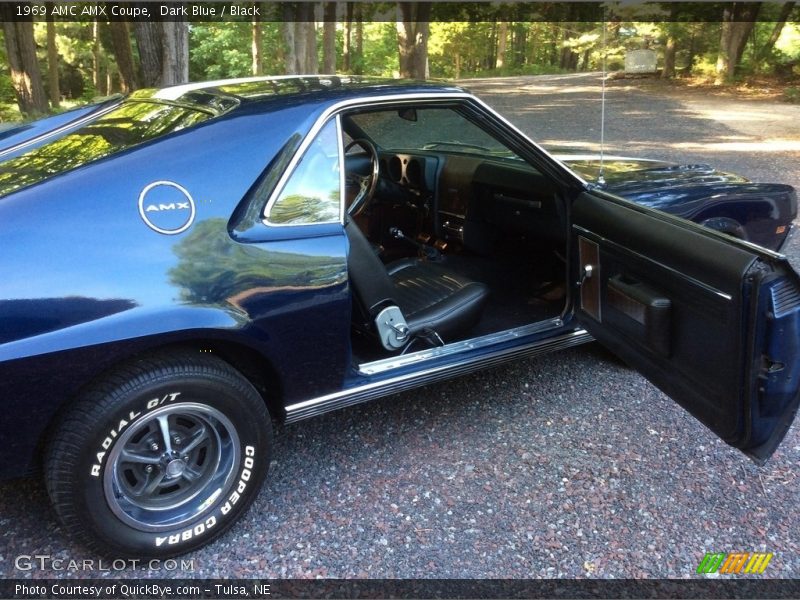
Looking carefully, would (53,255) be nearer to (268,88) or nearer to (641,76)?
(268,88)

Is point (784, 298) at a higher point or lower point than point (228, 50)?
lower

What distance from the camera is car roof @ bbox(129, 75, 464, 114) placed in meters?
2.54

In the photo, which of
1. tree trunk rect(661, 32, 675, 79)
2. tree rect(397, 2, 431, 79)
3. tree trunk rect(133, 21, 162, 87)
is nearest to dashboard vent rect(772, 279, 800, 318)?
tree trunk rect(133, 21, 162, 87)

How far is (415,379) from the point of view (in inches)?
108

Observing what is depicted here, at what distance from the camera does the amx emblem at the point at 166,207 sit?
2.10 m

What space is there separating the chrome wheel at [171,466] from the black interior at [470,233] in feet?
3.81

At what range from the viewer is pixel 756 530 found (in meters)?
2.45

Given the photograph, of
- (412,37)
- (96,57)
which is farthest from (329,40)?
(96,57)

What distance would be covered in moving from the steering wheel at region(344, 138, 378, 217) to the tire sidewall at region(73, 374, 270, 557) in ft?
3.66

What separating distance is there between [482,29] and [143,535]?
47.2m

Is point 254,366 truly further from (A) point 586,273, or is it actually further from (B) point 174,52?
(B) point 174,52

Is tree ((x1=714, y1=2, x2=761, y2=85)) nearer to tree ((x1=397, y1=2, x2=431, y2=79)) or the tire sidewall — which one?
tree ((x1=397, y1=2, x2=431, y2=79))

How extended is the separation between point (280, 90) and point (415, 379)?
1.31m

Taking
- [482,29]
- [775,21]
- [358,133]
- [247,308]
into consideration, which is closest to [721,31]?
[775,21]
